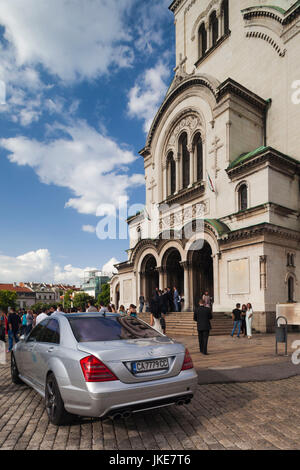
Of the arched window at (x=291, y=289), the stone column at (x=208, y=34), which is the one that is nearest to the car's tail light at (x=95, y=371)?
the arched window at (x=291, y=289)

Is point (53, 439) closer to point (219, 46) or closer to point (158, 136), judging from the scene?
point (158, 136)

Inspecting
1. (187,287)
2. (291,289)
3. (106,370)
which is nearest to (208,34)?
(187,287)

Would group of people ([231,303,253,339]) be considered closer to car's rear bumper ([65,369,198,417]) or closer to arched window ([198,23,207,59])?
car's rear bumper ([65,369,198,417])

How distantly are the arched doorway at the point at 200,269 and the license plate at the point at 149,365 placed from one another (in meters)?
18.8

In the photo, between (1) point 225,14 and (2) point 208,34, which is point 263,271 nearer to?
(2) point 208,34

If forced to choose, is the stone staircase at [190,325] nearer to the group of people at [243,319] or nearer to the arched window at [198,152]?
the group of people at [243,319]

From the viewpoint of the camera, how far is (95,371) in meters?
3.96

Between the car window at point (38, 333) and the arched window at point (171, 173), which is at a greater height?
the arched window at point (171, 173)

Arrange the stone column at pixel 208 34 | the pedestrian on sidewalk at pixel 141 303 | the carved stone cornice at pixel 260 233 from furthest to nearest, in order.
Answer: the stone column at pixel 208 34
the pedestrian on sidewalk at pixel 141 303
the carved stone cornice at pixel 260 233

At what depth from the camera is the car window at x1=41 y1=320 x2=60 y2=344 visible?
200 inches

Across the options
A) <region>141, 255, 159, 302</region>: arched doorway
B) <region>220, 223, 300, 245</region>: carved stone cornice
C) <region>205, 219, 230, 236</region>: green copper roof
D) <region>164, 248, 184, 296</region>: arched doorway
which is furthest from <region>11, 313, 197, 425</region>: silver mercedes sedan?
<region>141, 255, 159, 302</region>: arched doorway

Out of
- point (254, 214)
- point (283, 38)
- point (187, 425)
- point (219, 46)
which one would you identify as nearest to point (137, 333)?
point (187, 425)

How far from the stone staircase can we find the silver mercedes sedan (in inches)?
523

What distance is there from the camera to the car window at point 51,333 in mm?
5074
